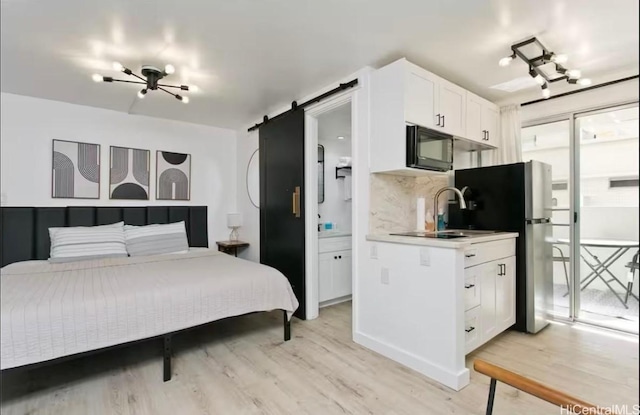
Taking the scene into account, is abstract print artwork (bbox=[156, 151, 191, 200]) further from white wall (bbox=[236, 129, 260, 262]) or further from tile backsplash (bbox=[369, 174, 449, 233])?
tile backsplash (bbox=[369, 174, 449, 233])

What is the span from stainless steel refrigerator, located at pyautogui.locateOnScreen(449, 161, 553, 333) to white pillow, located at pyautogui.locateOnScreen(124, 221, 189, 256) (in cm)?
320

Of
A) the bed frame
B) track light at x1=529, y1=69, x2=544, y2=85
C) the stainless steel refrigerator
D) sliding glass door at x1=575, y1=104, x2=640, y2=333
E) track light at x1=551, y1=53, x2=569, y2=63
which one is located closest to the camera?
sliding glass door at x1=575, y1=104, x2=640, y2=333

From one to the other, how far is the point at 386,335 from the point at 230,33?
99.4 inches

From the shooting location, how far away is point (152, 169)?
4.10 metres

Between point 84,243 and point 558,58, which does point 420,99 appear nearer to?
point 558,58

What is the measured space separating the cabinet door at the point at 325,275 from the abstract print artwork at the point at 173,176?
2.04m

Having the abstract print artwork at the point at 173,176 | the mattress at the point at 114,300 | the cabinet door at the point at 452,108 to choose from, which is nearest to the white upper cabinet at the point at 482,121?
the cabinet door at the point at 452,108

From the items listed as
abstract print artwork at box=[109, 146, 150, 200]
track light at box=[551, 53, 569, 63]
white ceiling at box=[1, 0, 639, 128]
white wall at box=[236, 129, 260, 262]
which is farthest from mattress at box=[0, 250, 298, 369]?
track light at box=[551, 53, 569, 63]

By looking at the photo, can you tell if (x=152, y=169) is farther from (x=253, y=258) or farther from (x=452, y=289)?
(x=452, y=289)

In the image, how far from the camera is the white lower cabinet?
2408 mm

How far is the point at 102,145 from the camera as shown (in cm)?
377

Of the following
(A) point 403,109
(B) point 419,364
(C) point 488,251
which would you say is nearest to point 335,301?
(B) point 419,364

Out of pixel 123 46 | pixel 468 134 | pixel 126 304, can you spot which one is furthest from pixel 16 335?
pixel 468 134

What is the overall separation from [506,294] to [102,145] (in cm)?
450
